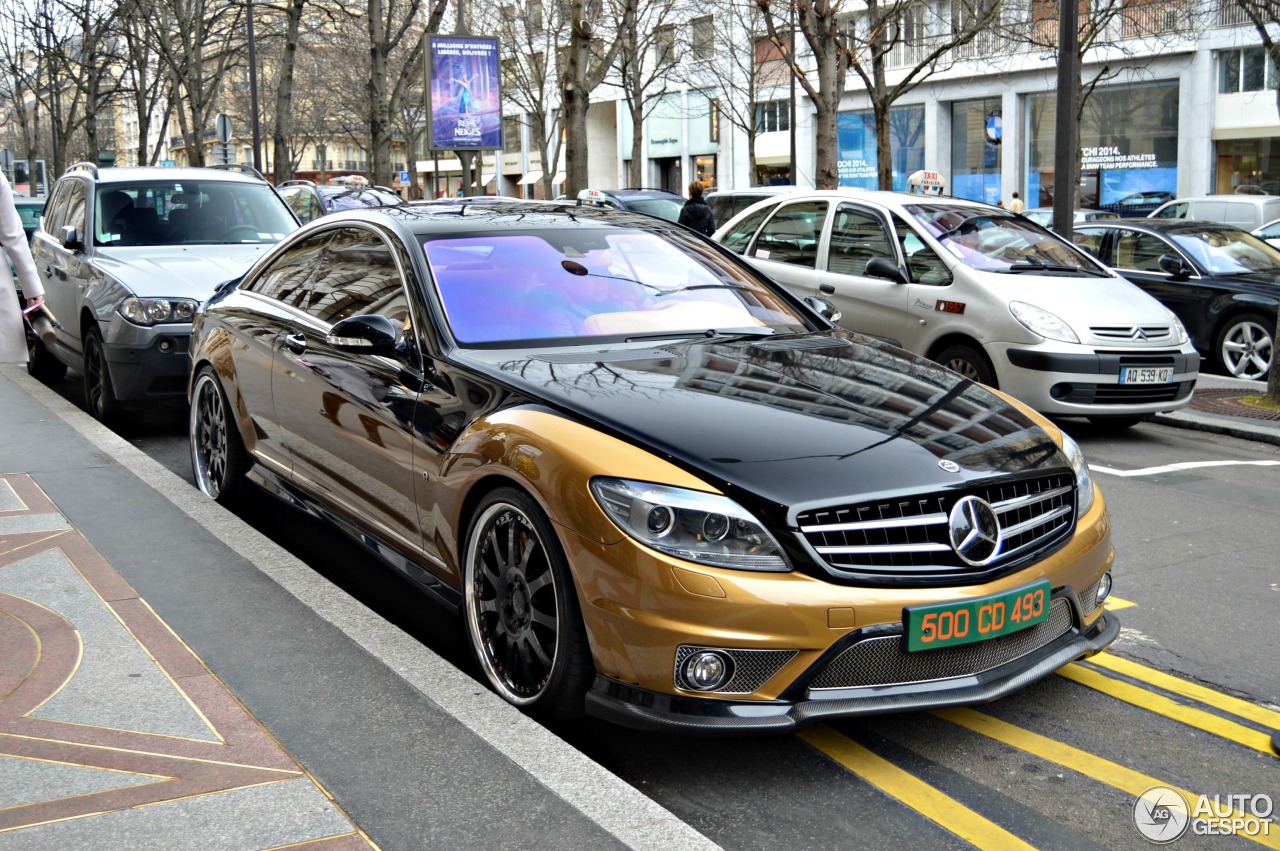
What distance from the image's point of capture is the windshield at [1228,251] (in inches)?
501

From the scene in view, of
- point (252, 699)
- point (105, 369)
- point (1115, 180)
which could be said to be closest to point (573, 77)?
point (105, 369)

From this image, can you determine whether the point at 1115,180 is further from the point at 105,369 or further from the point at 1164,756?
the point at 1164,756

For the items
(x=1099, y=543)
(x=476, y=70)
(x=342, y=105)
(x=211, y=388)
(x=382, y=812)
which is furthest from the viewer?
(x=342, y=105)

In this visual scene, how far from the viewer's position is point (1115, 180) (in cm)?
3897

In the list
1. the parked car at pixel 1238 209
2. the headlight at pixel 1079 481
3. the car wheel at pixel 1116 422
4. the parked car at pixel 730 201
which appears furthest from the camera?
the parked car at pixel 1238 209

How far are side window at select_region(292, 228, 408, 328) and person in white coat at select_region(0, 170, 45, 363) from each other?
3.77 ft

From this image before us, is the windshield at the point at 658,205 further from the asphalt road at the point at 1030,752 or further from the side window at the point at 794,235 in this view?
the asphalt road at the point at 1030,752

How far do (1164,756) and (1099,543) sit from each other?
A: 0.63 m

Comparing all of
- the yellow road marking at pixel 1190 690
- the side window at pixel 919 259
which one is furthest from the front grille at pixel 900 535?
the side window at pixel 919 259

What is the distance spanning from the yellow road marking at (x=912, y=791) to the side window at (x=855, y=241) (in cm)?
638

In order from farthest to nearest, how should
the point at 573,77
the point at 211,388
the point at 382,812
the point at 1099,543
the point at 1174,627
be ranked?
the point at 573,77 < the point at 211,388 < the point at 1174,627 < the point at 1099,543 < the point at 382,812

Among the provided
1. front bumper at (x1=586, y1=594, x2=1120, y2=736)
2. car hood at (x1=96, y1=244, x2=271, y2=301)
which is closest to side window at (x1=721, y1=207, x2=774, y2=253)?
car hood at (x1=96, y1=244, x2=271, y2=301)

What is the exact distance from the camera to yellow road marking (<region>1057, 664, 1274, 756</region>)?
3857 millimetres

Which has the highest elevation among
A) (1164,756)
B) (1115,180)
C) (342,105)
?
(342,105)
